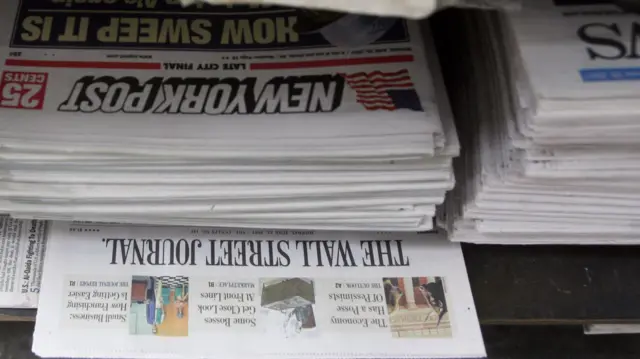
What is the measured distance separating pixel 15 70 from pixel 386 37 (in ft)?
0.82

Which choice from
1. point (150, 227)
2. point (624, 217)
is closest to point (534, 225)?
point (624, 217)

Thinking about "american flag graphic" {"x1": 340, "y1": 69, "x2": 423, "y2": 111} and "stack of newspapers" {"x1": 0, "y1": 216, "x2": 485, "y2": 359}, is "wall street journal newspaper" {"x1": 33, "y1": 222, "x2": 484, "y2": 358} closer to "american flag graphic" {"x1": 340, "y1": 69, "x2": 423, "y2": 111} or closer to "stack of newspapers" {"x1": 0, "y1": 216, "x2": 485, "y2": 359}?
"stack of newspapers" {"x1": 0, "y1": 216, "x2": 485, "y2": 359}

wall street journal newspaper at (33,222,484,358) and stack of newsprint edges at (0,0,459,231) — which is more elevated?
stack of newsprint edges at (0,0,459,231)

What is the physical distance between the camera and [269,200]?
1.45 feet

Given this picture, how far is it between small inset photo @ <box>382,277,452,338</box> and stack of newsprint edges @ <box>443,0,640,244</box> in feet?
0.13

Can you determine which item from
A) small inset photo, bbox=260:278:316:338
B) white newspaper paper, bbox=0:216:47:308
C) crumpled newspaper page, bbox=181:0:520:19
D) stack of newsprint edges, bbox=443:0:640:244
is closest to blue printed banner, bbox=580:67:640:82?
stack of newsprint edges, bbox=443:0:640:244

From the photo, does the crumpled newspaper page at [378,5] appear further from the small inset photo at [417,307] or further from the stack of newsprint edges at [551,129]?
the small inset photo at [417,307]

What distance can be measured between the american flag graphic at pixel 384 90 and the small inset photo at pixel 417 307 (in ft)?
0.43

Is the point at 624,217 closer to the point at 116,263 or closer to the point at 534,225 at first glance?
the point at 534,225

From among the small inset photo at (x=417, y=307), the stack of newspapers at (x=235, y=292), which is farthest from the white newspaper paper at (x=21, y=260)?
the small inset photo at (x=417, y=307)

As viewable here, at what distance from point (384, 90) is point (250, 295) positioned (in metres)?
0.17

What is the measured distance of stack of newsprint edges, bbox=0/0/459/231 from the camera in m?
0.41

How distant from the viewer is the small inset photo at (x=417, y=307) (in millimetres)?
463

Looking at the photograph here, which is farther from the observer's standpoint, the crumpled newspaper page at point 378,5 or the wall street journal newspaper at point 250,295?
the wall street journal newspaper at point 250,295
